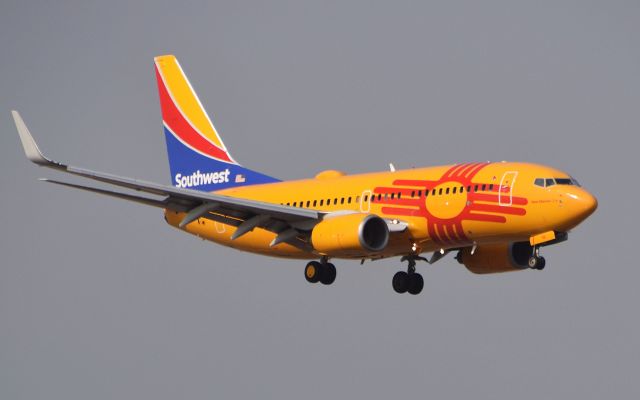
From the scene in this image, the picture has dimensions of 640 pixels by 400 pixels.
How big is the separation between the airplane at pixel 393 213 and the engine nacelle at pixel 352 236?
4cm

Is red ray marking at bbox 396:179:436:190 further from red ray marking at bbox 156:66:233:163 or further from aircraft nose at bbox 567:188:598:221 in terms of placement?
red ray marking at bbox 156:66:233:163

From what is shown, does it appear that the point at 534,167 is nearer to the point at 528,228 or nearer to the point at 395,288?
the point at 528,228

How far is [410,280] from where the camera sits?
2704 inches

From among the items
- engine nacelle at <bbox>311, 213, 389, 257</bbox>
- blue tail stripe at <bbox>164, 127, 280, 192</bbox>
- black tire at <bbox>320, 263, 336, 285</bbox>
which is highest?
blue tail stripe at <bbox>164, 127, 280, 192</bbox>

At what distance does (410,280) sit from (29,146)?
57.6 ft

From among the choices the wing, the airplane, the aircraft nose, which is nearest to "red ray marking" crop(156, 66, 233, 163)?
the airplane

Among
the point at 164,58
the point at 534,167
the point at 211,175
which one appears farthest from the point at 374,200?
the point at 164,58

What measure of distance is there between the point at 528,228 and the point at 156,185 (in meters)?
14.5

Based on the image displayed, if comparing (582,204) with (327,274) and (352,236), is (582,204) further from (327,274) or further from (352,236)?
(327,274)

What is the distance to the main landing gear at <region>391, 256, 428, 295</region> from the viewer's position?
225 feet

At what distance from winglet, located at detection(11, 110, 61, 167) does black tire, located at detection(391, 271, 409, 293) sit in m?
16.3

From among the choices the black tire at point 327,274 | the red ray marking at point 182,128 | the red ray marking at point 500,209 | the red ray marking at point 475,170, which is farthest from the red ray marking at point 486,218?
the red ray marking at point 182,128

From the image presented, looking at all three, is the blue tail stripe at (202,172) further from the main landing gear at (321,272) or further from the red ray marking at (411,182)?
the red ray marking at (411,182)

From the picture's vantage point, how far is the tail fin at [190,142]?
248ft
